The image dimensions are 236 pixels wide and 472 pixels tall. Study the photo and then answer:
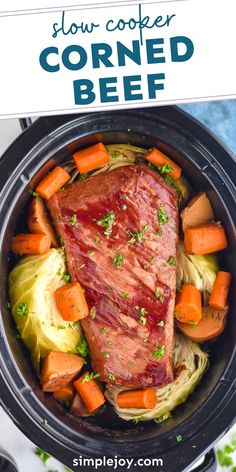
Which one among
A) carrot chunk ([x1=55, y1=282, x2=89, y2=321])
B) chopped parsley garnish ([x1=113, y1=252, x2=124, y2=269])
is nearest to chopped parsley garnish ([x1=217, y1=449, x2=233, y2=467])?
carrot chunk ([x1=55, y1=282, x2=89, y2=321])

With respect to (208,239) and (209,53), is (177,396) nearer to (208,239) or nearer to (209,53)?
(208,239)

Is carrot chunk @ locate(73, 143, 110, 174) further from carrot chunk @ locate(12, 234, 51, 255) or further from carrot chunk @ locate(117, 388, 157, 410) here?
carrot chunk @ locate(117, 388, 157, 410)

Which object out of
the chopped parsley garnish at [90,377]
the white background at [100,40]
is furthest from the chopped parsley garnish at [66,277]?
the white background at [100,40]

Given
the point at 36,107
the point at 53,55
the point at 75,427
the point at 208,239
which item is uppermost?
the point at 53,55

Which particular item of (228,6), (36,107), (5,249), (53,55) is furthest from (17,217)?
(228,6)

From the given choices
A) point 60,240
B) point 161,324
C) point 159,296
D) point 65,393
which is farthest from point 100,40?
point 65,393

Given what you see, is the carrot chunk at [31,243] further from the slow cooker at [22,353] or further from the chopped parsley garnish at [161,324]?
the chopped parsley garnish at [161,324]
